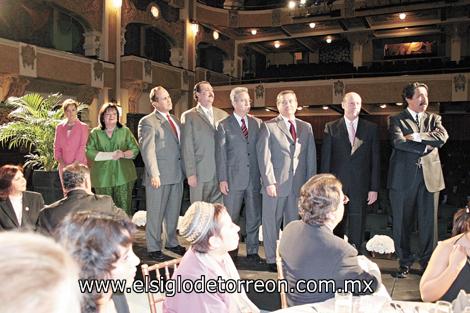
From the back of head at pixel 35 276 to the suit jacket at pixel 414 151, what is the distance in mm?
3123

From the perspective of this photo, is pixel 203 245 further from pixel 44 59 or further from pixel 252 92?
pixel 252 92

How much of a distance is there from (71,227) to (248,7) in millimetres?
17777

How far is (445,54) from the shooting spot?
58.8ft

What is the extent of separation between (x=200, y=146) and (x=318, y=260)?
7.38ft

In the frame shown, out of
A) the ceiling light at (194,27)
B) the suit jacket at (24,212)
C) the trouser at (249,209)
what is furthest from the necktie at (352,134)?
the ceiling light at (194,27)

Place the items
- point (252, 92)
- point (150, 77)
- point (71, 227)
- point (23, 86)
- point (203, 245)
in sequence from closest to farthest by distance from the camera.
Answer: point (71, 227)
point (203, 245)
point (23, 86)
point (150, 77)
point (252, 92)

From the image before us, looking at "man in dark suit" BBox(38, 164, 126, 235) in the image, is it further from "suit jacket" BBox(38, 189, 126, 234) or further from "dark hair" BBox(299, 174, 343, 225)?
"dark hair" BBox(299, 174, 343, 225)

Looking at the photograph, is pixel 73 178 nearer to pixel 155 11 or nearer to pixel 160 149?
pixel 160 149

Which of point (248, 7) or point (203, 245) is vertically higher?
point (248, 7)

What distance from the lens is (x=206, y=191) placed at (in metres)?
3.95

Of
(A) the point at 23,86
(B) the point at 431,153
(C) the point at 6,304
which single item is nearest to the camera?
(C) the point at 6,304

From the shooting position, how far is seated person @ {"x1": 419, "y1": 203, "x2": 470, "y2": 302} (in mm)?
1860

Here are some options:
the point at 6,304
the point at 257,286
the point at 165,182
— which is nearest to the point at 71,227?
the point at 6,304

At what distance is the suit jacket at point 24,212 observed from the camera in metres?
2.93
